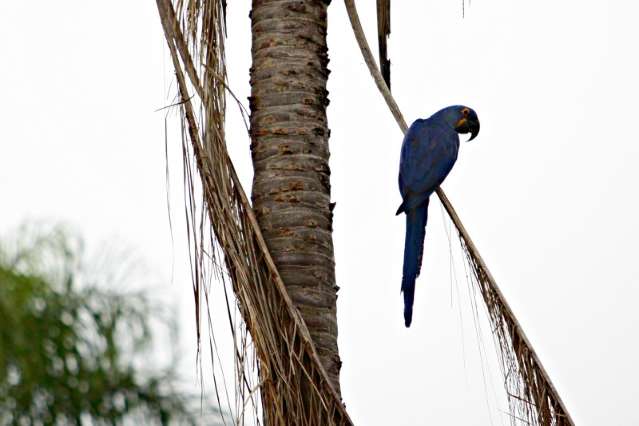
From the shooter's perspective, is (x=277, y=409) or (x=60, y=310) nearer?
(x=60, y=310)

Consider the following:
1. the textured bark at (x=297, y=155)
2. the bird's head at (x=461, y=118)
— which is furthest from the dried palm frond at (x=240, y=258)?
the bird's head at (x=461, y=118)

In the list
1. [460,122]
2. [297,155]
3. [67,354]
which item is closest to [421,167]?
[460,122]

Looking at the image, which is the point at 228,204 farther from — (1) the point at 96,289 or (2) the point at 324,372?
(1) the point at 96,289

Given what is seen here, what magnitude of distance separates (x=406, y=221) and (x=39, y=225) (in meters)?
2.34

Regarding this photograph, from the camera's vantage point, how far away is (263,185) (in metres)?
5.00

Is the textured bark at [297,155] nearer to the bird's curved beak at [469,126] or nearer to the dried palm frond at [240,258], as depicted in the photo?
the dried palm frond at [240,258]

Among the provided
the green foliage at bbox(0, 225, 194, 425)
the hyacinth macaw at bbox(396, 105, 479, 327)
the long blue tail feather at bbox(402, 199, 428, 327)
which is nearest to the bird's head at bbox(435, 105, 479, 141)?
the hyacinth macaw at bbox(396, 105, 479, 327)

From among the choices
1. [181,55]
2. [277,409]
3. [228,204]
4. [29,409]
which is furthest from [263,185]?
[29,409]

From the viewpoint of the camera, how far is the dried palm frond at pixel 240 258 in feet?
14.9

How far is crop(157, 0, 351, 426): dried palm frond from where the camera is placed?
14.9 feet

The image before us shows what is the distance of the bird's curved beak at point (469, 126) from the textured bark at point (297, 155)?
5.03 ft

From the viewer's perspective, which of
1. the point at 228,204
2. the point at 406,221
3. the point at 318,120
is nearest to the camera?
the point at 228,204

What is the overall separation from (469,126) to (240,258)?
2.36 meters

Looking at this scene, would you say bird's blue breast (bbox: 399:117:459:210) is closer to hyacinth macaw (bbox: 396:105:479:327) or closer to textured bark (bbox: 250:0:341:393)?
hyacinth macaw (bbox: 396:105:479:327)
